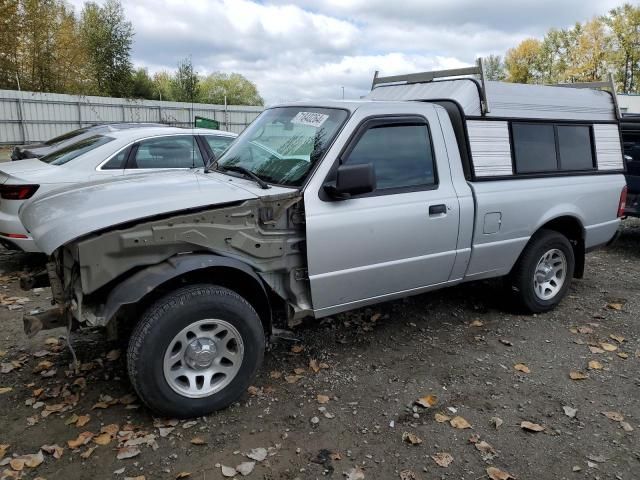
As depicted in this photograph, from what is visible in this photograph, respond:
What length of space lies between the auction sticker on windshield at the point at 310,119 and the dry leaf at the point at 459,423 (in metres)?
2.32

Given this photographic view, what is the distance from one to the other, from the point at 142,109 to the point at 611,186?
2599 centimetres

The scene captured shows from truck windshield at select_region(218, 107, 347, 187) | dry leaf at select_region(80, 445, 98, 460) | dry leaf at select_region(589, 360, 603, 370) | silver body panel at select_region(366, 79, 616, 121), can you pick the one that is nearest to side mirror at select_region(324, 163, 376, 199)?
truck windshield at select_region(218, 107, 347, 187)

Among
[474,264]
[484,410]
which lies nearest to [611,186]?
[474,264]

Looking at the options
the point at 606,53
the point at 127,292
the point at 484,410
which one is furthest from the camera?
the point at 606,53

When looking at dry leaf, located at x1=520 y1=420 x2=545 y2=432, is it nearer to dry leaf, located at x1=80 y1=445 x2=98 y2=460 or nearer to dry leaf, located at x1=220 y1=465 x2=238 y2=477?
dry leaf, located at x1=220 y1=465 x2=238 y2=477

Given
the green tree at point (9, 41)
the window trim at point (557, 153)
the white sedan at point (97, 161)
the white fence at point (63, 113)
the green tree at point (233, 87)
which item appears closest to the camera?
the window trim at point (557, 153)

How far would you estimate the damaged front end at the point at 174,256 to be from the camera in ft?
9.80

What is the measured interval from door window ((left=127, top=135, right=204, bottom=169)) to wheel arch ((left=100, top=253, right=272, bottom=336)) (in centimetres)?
343

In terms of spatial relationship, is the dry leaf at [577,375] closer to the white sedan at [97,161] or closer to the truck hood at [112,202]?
the truck hood at [112,202]

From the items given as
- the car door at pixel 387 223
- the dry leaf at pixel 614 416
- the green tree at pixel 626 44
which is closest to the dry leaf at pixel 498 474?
the dry leaf at pixel 614 416

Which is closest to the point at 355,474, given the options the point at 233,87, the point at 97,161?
the point at 97,161

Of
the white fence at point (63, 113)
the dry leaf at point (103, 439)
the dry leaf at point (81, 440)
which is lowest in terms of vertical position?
the dry leaf at point (103, 439)

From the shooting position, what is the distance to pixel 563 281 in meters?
5.36

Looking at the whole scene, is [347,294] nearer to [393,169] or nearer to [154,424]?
[393,169]
